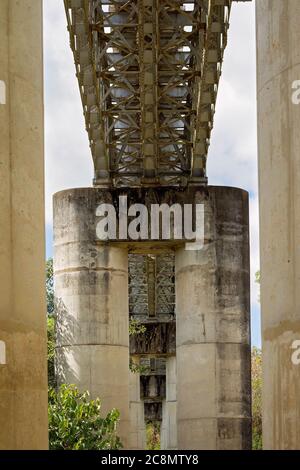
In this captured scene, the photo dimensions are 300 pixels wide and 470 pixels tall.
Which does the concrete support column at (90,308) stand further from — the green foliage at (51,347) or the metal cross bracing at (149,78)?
the green foliage at (51,347)

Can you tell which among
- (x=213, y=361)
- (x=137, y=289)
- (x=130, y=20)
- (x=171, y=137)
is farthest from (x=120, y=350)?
(x=137, y=289)

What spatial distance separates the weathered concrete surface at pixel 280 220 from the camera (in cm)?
1284

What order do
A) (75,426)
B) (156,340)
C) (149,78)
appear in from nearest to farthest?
(75,426), (149,78), (156,340)

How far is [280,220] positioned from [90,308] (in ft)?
77.7

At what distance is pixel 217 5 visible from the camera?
26453 mm

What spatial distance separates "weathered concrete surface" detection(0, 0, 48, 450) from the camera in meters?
12.8

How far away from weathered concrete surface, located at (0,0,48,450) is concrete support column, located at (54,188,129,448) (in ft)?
73.6

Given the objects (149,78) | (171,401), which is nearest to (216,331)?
(149,78)

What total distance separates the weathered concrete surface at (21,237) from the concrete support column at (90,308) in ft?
73.6

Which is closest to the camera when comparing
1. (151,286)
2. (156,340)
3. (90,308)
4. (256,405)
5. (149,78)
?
(149,78)

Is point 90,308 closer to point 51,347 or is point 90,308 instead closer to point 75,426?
point 51,347

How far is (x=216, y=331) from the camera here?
1435 inches

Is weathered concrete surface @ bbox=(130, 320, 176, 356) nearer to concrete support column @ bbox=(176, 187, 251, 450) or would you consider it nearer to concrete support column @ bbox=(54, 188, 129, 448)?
concrete support column @ bbox=(176, 187, 251, 450)

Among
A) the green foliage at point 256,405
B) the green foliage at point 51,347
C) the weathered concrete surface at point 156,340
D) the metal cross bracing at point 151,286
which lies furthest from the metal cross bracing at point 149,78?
the green foliage at point 256,405
